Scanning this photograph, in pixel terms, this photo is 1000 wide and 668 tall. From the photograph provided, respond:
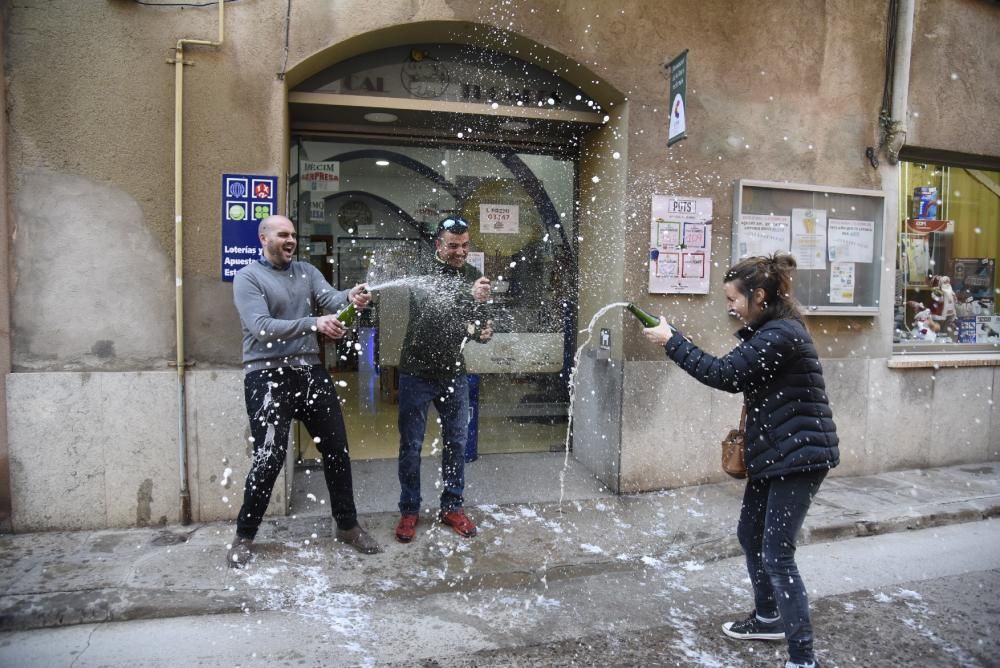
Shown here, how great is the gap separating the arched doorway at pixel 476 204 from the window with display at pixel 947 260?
12.2 ft

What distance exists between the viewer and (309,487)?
223 inches

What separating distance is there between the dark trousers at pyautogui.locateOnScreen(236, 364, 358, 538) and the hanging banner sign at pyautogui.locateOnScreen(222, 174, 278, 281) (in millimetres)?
1080

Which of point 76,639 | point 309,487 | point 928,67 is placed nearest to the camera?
point 76,639

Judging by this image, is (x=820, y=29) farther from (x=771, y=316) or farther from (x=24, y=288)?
(x=24, y=288)

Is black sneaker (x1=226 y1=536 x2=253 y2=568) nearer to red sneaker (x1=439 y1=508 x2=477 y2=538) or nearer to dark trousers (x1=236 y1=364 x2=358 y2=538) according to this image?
dark trousers (x1=236 y1=364 x2=358 y2=538)

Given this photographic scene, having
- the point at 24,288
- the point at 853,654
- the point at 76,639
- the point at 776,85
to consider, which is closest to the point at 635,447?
the point at 853,654

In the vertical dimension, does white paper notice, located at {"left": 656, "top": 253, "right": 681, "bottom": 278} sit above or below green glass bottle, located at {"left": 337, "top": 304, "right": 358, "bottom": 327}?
above

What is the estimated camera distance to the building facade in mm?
4707

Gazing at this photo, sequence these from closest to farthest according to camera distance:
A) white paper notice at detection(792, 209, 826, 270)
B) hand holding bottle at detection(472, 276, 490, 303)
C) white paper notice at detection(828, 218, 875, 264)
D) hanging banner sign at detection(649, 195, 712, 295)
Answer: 1. hand holding bottle at detection(472, 276, 490, 303)
2. hanging banner sign at detection(649, 195, 712, 295)
3. white paper notice at detection(792, 209, 826, 270)
4. white paper notice at detection(828, 218, 875, 264)

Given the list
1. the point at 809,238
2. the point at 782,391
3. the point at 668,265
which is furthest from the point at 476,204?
the point at 782,391

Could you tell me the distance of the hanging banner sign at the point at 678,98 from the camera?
528 centimetres

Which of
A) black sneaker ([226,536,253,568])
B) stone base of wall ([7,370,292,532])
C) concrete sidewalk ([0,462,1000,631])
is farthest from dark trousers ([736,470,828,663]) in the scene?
stone base of wall ([7,370,292,532])

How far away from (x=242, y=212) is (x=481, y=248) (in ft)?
8.07

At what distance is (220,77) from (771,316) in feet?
13.4
